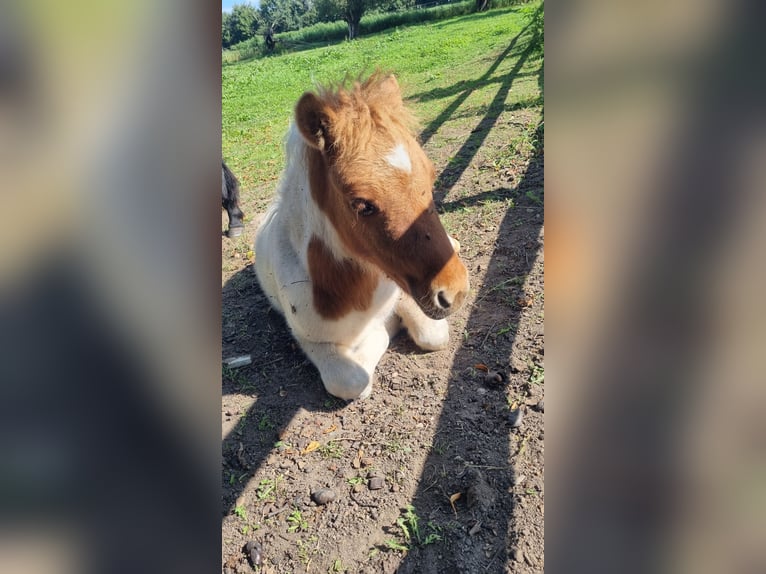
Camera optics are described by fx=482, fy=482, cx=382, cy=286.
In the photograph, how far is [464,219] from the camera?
17.6ft

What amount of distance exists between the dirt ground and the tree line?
27410 millimetres

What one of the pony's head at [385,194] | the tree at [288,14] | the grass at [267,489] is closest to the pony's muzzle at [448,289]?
the pony's head at [385,194]

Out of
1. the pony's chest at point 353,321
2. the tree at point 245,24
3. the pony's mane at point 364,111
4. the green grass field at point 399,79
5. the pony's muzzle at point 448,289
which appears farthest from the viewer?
the tree at point 245,24

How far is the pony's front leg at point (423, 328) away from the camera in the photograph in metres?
3.64

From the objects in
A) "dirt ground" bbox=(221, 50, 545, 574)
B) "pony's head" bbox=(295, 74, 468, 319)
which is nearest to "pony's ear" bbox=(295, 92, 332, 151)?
"pony's head" bbox=(295, 74, 468, 319)

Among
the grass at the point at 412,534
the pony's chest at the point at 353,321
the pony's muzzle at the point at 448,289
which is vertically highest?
the pony's muzzle at the point at 448,289

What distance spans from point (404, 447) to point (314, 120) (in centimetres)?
198

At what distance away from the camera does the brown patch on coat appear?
125 inches

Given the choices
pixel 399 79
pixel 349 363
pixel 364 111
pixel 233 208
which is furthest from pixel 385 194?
pixel 233 208

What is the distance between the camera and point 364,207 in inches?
100

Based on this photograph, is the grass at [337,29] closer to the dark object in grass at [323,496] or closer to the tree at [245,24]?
the tree at [245,24]

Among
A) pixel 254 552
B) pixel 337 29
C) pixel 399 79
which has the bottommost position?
pixel 254 552

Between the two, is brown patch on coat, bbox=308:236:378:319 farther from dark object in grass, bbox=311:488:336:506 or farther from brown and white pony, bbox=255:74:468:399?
dark object in grass, bbox=311:488:336:506

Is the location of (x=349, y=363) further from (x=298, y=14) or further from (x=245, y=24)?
(x=298, y=14)
